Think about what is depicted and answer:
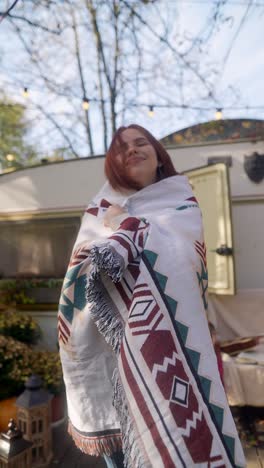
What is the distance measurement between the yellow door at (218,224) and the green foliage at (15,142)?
12706mm

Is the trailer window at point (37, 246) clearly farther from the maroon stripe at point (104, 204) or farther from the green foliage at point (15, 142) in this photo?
the green foliage at point (15, 142)

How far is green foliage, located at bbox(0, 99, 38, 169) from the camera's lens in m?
15.6

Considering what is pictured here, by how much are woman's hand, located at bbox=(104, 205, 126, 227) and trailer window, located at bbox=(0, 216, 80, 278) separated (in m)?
2.84

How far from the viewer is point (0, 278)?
446 cm

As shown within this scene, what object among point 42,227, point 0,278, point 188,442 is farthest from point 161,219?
point 0,278

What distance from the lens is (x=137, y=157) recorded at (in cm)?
144

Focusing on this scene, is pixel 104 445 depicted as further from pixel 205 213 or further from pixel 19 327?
pixel 205 213

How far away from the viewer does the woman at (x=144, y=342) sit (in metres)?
1.02

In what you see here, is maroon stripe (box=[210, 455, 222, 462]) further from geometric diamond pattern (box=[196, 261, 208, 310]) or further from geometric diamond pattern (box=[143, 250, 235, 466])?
geometric diamond pattern (box=[196, 261, 208, 310])

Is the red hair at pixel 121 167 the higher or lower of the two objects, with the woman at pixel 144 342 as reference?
higher

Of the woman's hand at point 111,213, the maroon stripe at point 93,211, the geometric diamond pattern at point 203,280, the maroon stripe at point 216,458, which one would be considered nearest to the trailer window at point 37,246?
the maroon stripe at point 93,211

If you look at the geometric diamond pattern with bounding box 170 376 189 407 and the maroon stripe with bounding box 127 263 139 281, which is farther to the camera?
the maroon stripe with bounding box 127 263 139 281

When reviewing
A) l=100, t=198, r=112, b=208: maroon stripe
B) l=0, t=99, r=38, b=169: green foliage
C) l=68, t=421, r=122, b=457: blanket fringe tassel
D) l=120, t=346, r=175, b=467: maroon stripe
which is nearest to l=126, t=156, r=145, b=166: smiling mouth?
l=100, t=198, r=112, b=208: maroon stripe

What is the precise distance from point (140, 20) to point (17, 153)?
16.1 m
